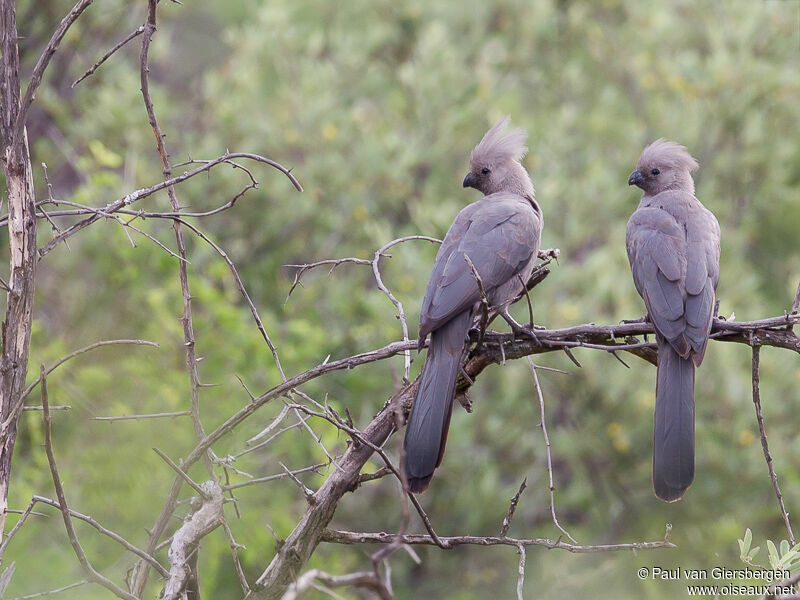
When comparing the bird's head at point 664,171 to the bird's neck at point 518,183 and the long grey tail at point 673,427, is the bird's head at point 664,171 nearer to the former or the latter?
the bird's neck at point 518,183

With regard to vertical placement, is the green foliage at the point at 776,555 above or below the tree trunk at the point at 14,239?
below

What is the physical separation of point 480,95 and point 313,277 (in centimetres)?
223

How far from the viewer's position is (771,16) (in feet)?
28.4

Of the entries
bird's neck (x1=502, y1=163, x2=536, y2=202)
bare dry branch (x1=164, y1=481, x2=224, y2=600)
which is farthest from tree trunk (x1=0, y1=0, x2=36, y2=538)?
bird's neck (x1=502, y1=163, x2=536, y2=202)

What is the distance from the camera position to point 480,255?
401 centimetres

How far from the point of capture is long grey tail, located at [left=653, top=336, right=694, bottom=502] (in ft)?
10.2

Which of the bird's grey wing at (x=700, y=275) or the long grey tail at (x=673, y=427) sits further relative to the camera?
the bird's grey wing at (x=700, y=275)

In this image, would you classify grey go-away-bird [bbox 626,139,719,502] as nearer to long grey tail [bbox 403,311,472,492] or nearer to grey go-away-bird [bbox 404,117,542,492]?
grey go-away-bird [bbox 404,117,542,492]

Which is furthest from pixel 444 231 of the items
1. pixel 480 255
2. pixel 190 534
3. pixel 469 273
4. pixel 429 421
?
pixel 190 534

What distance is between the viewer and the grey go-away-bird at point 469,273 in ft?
9.91

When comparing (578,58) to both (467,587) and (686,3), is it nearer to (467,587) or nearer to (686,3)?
(686,3)

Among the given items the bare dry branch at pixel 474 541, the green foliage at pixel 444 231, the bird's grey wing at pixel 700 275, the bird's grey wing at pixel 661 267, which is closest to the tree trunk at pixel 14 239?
the bare dry branch at pixel 474 541

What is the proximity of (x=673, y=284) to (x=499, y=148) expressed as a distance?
145 centimetres

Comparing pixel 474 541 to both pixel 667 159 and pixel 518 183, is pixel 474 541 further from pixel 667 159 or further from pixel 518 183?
pixel 667 159
